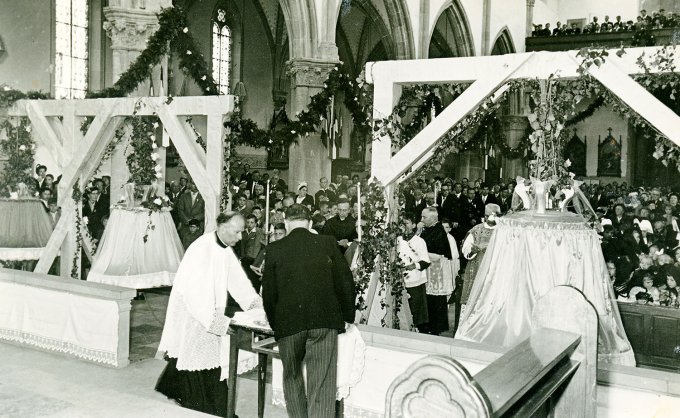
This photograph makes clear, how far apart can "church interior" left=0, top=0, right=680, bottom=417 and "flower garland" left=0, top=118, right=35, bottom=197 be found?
2 cm

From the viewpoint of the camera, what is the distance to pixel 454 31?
2206cm

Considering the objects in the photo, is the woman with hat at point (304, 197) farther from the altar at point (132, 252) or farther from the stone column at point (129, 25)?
the altar at point (132, 252)

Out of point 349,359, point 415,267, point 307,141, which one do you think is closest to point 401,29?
point 307,141

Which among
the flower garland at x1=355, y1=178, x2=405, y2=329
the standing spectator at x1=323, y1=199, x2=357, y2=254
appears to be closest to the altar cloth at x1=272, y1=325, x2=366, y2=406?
the flower garland at x1=355, y1=178, x2=405, y2=329

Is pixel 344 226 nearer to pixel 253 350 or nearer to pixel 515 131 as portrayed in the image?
pixel 253 350

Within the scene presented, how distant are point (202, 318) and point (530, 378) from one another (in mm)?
2912

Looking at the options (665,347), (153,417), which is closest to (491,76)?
(665,347)

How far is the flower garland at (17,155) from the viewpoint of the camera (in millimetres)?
10219

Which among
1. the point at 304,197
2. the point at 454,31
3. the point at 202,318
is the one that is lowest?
the point at 202,318

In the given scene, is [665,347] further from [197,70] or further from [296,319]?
[197,70]

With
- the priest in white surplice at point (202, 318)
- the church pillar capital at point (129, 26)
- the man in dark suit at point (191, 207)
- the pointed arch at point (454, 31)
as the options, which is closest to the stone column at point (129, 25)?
the church pillar capital at point (129, 26)

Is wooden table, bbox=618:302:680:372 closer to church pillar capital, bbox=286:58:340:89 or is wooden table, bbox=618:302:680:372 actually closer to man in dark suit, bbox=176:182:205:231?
man in dark suit, bbox=176:182:205:231

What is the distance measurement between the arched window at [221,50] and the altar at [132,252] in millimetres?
10831

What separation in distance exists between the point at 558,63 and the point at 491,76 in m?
0.60
